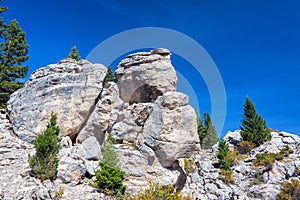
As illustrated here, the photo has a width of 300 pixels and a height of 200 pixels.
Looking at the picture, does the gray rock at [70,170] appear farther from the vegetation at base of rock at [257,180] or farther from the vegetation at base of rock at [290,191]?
the vegetation at base of rock at [257,180]

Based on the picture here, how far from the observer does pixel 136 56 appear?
22125 millimetres

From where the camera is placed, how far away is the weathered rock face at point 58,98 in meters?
18.8

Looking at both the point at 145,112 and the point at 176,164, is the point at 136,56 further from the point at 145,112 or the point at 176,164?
the point at 176,164

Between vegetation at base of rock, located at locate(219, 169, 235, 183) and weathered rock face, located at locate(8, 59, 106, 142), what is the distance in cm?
1617

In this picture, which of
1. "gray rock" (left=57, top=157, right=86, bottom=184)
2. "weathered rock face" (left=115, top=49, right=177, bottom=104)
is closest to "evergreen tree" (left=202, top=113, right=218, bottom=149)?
"weathered rock face" (left=115, top=49, right=177, bottom=104)

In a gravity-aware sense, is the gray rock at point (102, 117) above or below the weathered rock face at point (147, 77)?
below

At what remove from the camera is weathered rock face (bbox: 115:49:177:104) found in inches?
797

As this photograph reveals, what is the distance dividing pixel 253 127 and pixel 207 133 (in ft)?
29.2

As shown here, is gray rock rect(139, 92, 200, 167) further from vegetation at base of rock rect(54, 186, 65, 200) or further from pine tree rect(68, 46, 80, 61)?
pine tree rect(68, 46, 80, 61)

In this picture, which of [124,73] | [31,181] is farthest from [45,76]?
[31,181]

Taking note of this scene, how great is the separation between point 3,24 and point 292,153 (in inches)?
1701

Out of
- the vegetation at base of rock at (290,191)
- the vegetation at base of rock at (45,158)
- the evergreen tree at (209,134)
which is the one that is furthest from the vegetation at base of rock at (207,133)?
the vegetation at base of rock at (45,158)

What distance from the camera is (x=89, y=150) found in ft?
55.7

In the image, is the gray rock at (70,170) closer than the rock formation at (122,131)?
Yes
